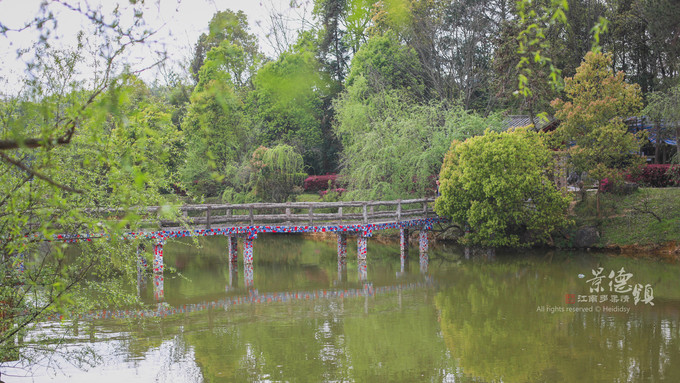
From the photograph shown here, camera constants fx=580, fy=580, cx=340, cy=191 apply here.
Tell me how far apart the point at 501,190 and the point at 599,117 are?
4.21 m

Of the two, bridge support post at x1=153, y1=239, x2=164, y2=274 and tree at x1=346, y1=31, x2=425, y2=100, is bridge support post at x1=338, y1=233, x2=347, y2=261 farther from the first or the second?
tree at x1=346, y1=31, x2=425, y2=100

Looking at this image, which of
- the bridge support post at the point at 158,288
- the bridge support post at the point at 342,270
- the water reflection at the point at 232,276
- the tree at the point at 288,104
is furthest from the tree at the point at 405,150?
the bridge support post at the point at 158,288

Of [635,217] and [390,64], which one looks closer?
[635,217]

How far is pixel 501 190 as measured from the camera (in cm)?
1744

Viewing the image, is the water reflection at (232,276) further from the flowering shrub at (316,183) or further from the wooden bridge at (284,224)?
the flowering shrub at (316,183)

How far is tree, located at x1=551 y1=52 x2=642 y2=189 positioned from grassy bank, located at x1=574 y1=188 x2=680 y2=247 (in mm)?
1417

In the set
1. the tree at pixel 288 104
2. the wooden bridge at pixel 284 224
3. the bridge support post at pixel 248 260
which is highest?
the tree at pixel 288 104

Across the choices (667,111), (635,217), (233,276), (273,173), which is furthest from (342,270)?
(667,111)

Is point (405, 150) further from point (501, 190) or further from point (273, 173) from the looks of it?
point (273, 173)

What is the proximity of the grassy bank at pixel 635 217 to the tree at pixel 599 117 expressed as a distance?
1417 mm

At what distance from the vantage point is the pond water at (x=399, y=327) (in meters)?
8.40

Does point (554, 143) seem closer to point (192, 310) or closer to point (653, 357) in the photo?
point (653, 357)

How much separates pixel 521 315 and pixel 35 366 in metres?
8.72

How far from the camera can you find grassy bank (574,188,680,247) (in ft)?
59.9
